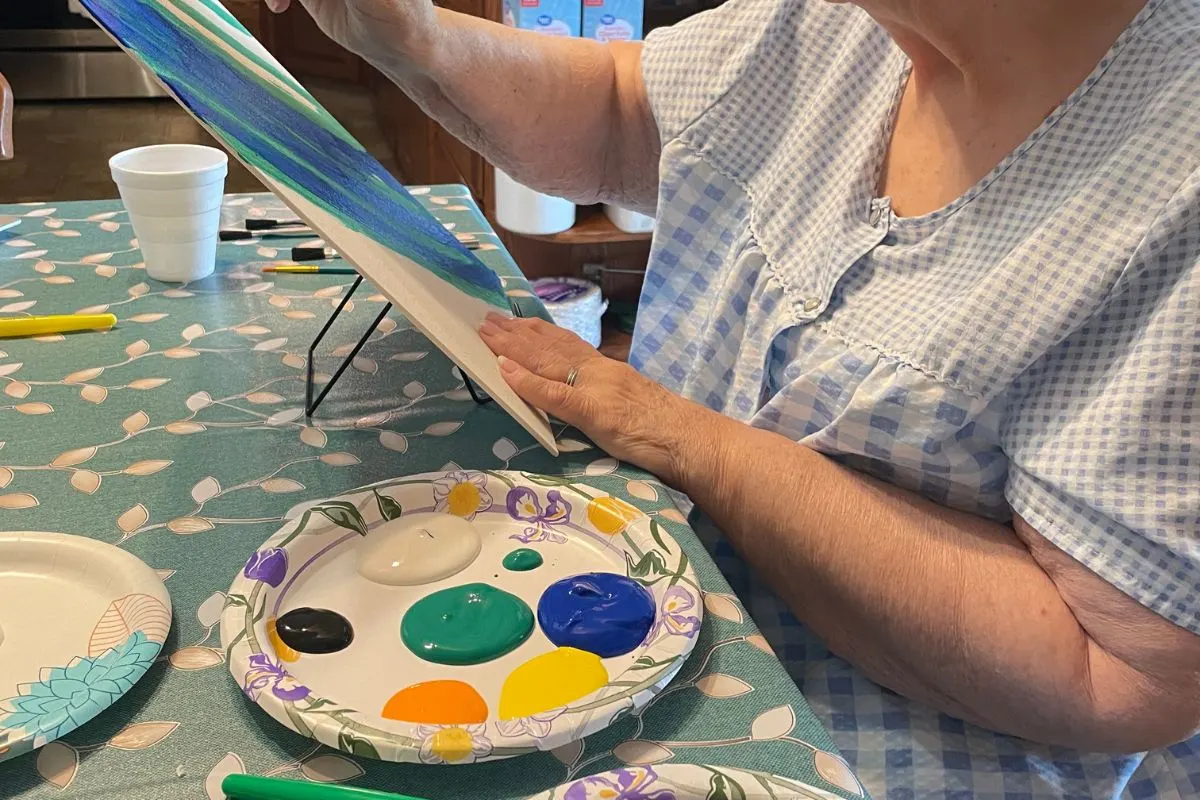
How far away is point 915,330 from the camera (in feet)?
2.20

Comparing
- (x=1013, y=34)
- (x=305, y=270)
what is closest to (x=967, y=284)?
(x=1013, y=34)

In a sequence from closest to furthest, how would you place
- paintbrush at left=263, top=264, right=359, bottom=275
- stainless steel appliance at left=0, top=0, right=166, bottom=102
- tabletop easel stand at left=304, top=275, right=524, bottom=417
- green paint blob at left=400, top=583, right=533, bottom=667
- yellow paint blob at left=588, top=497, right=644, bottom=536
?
1. green paint blob at left=400, top=583, right=533, bottom=667
2. yellow paint blob at left=588, top=497, right=644, bottom=536
3. tabletop easel stand at left=304, top=275, right=524, bottom=417
4. paintbrush at left=263, top=264, right=359, bottom=275
5. stainless steel appliance at left=0, top=0, right=166, bottom=102

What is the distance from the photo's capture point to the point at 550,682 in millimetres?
480

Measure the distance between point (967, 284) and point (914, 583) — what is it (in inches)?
8.5

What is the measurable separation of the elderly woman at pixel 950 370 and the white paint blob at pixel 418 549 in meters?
0.15

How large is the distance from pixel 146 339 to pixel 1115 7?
2.74 ft

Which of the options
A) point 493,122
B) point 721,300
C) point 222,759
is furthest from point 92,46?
point 222,759

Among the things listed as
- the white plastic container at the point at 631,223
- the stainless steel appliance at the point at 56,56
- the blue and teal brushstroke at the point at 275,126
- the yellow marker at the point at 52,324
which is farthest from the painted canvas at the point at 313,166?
the stainless steel appliance at the point at 56,56

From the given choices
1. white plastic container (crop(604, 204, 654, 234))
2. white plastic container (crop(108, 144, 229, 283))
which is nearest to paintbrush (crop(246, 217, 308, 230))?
white plastic container (crop(108, 144, 229, 283))

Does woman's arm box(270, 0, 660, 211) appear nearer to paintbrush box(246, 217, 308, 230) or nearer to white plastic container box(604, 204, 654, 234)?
paintbrush box(246, 217, 308, 230)

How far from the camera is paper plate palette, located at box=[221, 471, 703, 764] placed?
434 mm

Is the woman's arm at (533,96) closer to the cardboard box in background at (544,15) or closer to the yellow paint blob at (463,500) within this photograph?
the yellow paint blob at (463,500)

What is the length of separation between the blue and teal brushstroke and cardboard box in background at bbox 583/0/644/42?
1419mm

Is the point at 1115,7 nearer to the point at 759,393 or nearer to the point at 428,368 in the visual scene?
the point at 759,393
